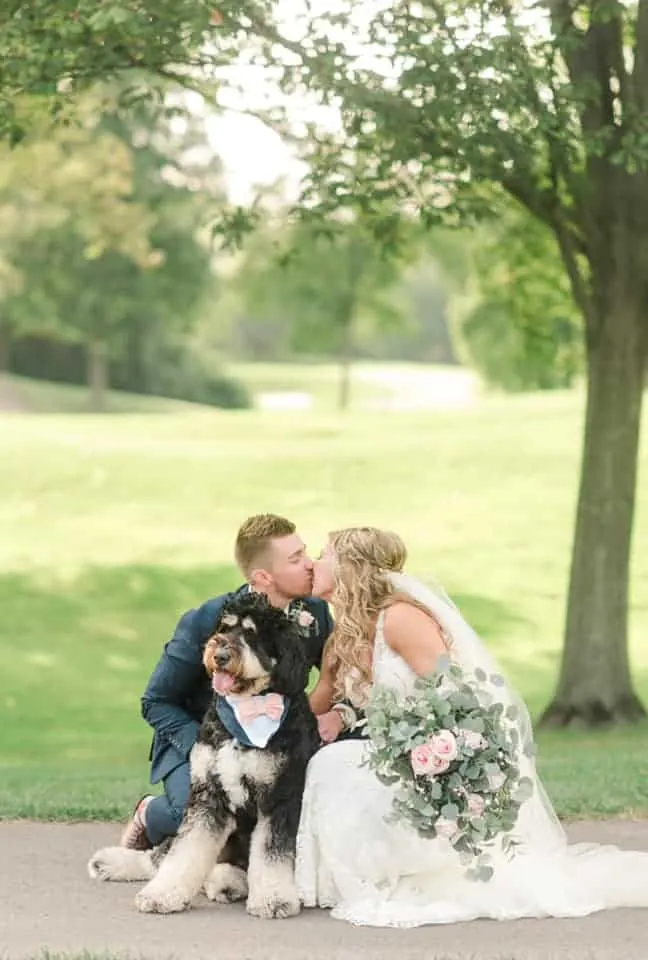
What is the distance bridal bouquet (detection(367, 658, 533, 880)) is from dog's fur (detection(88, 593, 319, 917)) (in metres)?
0.36

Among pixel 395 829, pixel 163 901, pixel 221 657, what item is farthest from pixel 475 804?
pixel 163 901

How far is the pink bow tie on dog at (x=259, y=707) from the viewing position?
22.1 feet

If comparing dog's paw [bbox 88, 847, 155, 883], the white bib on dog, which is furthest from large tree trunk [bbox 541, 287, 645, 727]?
→ the white bib on dog

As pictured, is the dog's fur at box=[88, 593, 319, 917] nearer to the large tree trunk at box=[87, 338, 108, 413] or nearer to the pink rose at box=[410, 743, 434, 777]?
the pink rose at box=[410, 743, 434, 777]

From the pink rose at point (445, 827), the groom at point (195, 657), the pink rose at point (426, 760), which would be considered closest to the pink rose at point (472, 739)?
the pink rose at point (426, 760)

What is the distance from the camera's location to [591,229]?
47.4 feet

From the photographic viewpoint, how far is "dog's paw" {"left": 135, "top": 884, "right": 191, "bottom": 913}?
6.82 m

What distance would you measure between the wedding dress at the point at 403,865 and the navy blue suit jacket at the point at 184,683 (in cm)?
63

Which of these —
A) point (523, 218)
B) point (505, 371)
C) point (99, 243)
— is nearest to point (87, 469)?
point (99, 243)

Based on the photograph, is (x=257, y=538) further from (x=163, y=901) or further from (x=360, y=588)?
(x=163, y=901)

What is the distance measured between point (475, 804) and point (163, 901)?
1.32 metres

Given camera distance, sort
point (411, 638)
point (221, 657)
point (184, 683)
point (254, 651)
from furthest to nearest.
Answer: point (184, 683) < point (411, 638) < point (254, 651) < point (221, 657)

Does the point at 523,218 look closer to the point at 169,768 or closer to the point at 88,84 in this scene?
the point at 88,84

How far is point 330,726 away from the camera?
743cm
